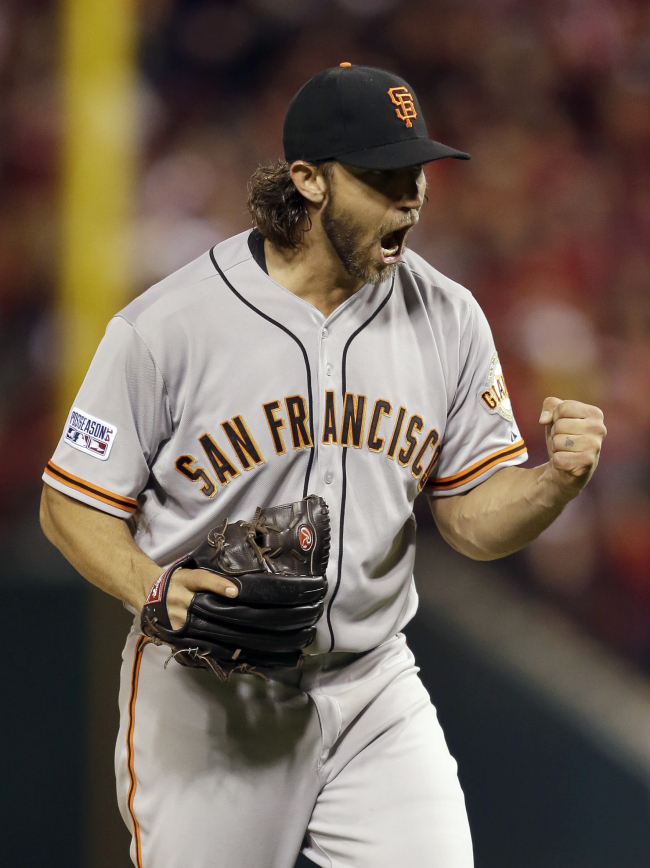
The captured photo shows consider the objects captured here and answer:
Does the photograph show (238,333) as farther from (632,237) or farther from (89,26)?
(632,237)

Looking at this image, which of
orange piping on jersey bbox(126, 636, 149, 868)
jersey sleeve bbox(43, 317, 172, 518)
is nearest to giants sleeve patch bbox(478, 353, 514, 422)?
jersey sleeve bbox(43, 317, 172, 518)

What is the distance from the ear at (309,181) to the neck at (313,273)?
0.04m

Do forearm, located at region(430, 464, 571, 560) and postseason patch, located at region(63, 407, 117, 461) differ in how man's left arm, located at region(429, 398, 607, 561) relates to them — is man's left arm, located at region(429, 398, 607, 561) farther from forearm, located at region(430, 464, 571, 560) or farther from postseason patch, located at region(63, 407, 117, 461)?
postseason patch, located at region(63, 407, 117, 461)

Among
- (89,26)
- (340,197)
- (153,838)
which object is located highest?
(89,26)

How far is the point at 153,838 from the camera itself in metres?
1.22

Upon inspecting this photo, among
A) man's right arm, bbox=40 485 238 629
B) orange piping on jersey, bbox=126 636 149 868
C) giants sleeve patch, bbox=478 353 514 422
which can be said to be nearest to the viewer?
man's right arm, bbox=40 485 238 629

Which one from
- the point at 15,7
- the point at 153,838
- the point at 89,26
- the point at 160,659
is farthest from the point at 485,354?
the point at 15,7

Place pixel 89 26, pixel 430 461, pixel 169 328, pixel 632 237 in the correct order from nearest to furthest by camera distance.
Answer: pixel 169 328, pixel 430 461, pixel 89 26, pixel 632 237

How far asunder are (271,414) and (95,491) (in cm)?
25

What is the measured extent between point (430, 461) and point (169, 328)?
0.41 meters

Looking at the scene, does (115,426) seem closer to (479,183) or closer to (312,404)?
(312,404)

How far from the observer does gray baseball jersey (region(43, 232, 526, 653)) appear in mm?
1186

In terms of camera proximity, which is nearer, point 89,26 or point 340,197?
point 340,197

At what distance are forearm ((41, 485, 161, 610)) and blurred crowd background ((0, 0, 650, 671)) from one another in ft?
3.61
